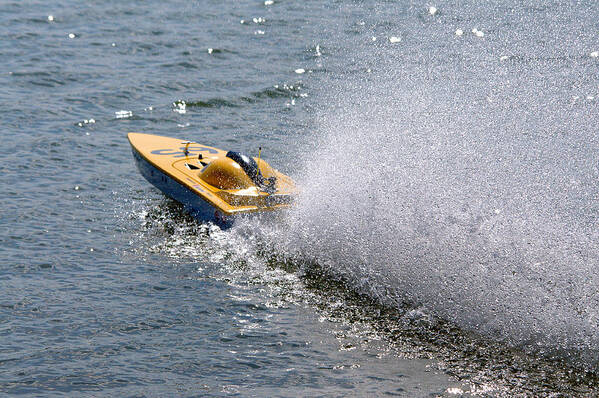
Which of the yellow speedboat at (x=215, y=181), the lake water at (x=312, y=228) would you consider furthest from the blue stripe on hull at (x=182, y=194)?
the lake water at (x=312, y=228)

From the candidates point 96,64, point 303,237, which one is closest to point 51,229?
point 303,237

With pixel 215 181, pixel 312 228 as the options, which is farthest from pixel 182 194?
pixel 312 228

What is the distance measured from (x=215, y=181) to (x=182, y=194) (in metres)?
0.64

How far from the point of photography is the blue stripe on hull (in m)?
11.7

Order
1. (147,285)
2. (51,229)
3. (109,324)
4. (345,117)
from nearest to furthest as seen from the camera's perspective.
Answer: (109,324) → (147,285) → (51,229) → (345,117)

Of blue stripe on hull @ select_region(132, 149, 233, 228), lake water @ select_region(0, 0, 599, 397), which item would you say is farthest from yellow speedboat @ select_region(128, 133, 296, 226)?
lake water @ select_region(0, 0, 599, 397)

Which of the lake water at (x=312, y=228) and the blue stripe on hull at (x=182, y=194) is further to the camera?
the blue stripe on hull at (x=182, y=194)

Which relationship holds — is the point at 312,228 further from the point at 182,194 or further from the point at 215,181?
→ the point at 182,194

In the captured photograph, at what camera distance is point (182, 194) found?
1256 centimetres

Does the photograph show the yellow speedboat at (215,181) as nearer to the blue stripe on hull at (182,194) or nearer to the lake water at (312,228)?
the blue stripe on hull at (182,194)

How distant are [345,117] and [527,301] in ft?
29.2

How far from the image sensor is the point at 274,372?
8.42 metres

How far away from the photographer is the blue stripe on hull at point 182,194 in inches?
461

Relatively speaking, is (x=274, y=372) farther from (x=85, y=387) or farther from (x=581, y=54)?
(x=581, y=54)
